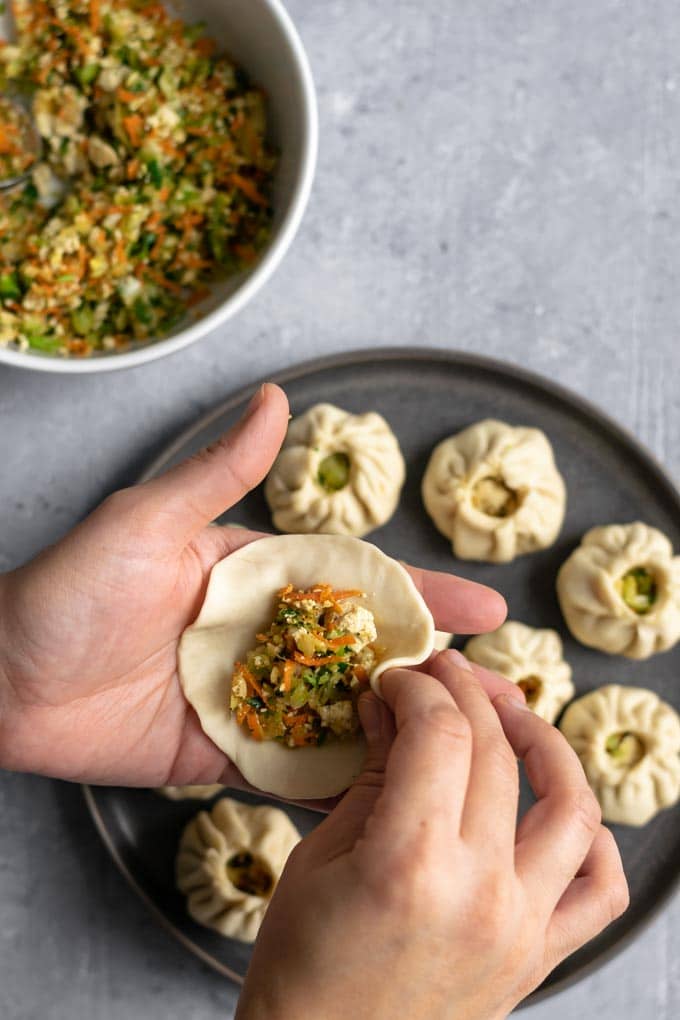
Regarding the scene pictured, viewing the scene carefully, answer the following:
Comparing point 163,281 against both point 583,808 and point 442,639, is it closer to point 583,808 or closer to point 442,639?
point 442,639

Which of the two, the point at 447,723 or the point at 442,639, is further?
the point at 442,639

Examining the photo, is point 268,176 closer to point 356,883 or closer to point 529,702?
point 529,702

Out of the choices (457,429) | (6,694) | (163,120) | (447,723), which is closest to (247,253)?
(163,120)

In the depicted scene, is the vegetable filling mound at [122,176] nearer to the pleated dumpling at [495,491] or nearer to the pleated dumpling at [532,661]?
the pleated dumpling at [495,491]

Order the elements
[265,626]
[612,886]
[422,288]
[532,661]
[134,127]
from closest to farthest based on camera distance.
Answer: [612,886], [265,626], [134,127], [532,661], [422,288]

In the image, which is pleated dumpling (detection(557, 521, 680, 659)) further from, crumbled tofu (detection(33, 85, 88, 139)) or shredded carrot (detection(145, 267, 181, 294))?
crumbled tofu (detection(33, 85, 88, 139))

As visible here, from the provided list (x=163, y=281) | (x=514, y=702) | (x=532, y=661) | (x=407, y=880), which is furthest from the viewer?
(x=532, y=661)

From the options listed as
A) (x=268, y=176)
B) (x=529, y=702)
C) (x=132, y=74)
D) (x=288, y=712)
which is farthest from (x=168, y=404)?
(x=529, y=702)
